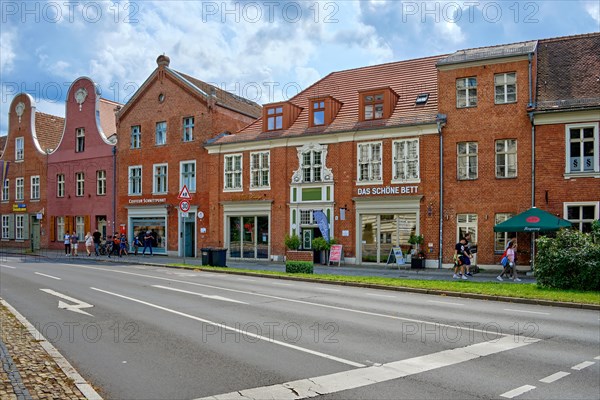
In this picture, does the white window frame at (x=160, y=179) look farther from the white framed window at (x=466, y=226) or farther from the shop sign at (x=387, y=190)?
the white framed window at (x=466, y=226)

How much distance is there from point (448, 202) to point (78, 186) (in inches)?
1171

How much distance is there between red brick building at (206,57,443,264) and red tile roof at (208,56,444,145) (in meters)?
0.07

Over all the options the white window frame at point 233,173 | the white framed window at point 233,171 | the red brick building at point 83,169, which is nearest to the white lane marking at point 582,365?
the white window frame at point 233,173

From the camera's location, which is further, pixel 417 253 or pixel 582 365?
pixel 417 253

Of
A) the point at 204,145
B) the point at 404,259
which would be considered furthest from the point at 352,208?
the point at 204,145

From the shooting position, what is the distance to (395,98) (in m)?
28.5

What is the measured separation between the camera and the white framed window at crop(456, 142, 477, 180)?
24.9m

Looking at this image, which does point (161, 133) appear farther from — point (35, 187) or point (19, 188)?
point (19, 188)

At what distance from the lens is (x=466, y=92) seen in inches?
991

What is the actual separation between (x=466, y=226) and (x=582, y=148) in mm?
5802

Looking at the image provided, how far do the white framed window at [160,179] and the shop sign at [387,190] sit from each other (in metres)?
15.1

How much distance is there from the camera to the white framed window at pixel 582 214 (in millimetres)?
22234

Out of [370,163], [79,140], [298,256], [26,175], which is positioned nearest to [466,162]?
[370,163]

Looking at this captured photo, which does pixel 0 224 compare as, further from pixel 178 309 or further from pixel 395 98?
pixel 178 309
